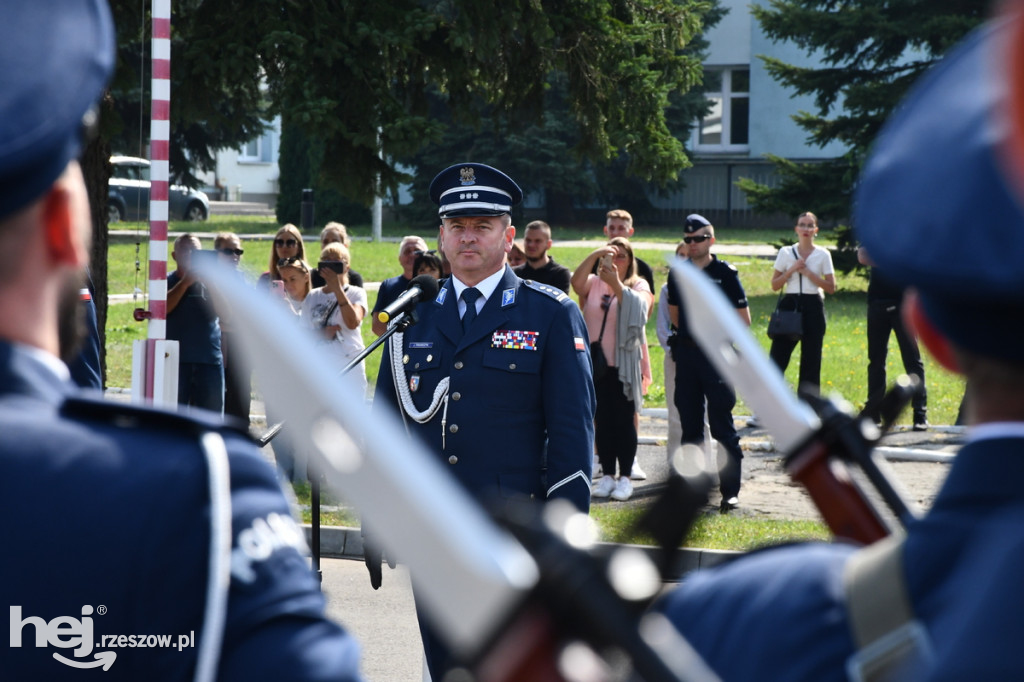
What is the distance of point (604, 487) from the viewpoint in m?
9.55

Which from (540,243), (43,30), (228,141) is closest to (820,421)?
(43,30)

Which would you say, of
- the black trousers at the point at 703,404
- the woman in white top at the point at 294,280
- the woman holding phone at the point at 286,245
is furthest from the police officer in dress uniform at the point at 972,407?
Answer: the woman holding phone at the point at 286,245

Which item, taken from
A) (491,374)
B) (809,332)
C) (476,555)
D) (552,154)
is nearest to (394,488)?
(476,555)

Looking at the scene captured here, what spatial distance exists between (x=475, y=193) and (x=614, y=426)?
4836mm

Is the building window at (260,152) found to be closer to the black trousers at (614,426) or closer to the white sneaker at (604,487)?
the black trousers at (614,426)

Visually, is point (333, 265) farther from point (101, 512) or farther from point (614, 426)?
point (101, 512)

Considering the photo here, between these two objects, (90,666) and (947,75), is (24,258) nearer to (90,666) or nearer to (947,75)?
(90,666)

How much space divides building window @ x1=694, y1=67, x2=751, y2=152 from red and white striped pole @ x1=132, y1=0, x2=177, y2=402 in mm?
36923

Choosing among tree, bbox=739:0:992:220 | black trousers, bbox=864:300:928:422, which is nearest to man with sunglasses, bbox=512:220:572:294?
black trousers, bbox=864:300:928:422

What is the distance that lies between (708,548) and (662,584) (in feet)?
23.0

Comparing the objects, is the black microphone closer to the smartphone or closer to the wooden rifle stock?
the wooden rifle stock

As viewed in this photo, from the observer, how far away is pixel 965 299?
120 centimetres

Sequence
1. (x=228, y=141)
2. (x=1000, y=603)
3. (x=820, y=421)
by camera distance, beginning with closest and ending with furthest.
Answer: (x=1000, y=603) < (x=820, y=421) < (x=228, y=141)

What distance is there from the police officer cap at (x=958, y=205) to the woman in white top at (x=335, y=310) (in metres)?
8.24
